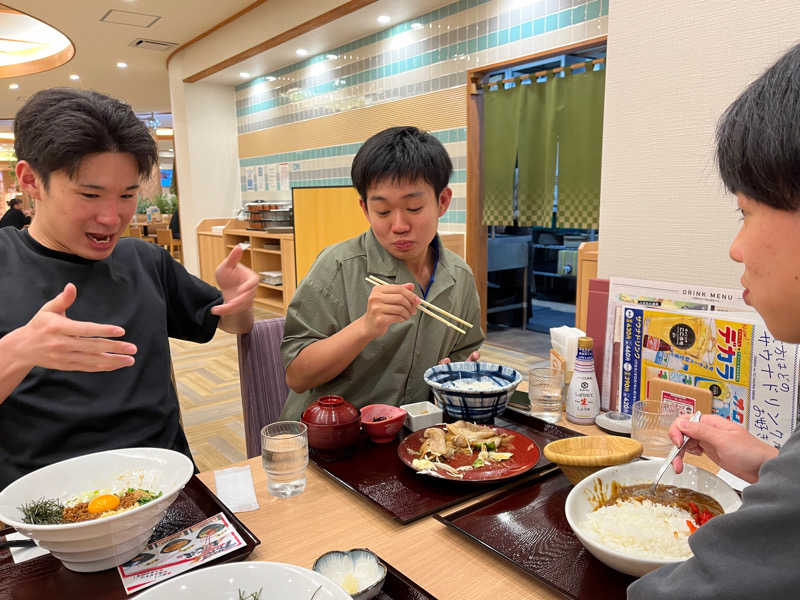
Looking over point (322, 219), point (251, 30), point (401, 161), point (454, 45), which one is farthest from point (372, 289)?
point (251, 30)

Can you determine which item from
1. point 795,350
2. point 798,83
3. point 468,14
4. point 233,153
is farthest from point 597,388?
point 233,153

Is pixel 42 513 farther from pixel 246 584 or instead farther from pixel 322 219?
pixel 322 219

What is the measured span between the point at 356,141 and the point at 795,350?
531 cm

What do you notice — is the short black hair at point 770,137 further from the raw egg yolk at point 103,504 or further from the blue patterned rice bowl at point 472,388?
the raw egg yolk at point 103,504

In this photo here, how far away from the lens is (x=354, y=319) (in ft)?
5.50

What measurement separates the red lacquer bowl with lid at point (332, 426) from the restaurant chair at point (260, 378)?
61 cm

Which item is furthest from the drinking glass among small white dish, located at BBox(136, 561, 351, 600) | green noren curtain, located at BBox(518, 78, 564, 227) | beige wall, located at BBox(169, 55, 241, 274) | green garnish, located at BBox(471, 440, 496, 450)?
beige wall, located at BBox(169, 55, 241, 274)

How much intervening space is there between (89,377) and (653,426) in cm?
129

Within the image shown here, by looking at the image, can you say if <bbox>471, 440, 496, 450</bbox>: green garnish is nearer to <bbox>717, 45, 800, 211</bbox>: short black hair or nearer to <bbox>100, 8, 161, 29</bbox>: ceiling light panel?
<bbox>717, 45, 800, 211</bbox>: short black hair

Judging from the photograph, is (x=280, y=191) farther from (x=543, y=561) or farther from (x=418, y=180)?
(x=543, y=561)

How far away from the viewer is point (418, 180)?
159 cm

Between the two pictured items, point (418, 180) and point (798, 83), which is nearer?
point (798, 83)

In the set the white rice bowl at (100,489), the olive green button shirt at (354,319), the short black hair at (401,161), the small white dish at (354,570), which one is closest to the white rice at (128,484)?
the white rice bowl at (100,489)

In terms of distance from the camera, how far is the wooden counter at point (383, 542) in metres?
0.80
